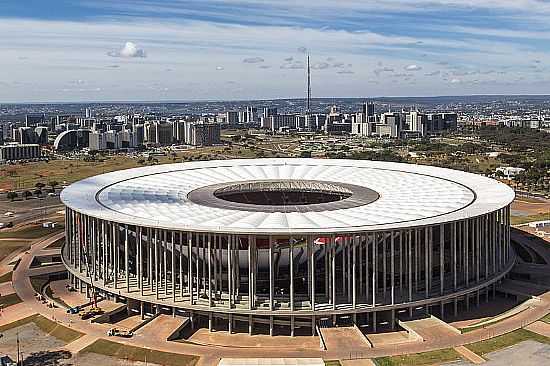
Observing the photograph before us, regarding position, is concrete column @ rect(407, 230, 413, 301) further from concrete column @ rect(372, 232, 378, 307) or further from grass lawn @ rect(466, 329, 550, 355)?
grass lawn @ rect(466, 329, 550, 355)

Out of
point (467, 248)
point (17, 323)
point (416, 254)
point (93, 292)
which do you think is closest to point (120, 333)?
point (93, 292)

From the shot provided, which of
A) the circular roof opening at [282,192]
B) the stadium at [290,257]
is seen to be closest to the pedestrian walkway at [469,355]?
the stadium at [290,257]

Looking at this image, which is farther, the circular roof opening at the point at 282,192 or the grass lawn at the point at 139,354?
the circular roof opening at the point at 282,192

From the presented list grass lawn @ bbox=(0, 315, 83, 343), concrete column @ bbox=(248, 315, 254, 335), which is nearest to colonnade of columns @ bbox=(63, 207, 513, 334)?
concrete column @ bbox=(248, 315, 254, 335)

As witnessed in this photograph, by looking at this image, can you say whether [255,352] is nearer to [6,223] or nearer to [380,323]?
[380,323]

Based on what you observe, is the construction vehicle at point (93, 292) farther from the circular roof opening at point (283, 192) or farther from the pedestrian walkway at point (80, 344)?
the circular roof opening at point (283, 192)

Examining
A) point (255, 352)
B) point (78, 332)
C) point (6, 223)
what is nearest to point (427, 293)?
point (255, 352)

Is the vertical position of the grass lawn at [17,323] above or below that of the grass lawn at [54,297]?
below
